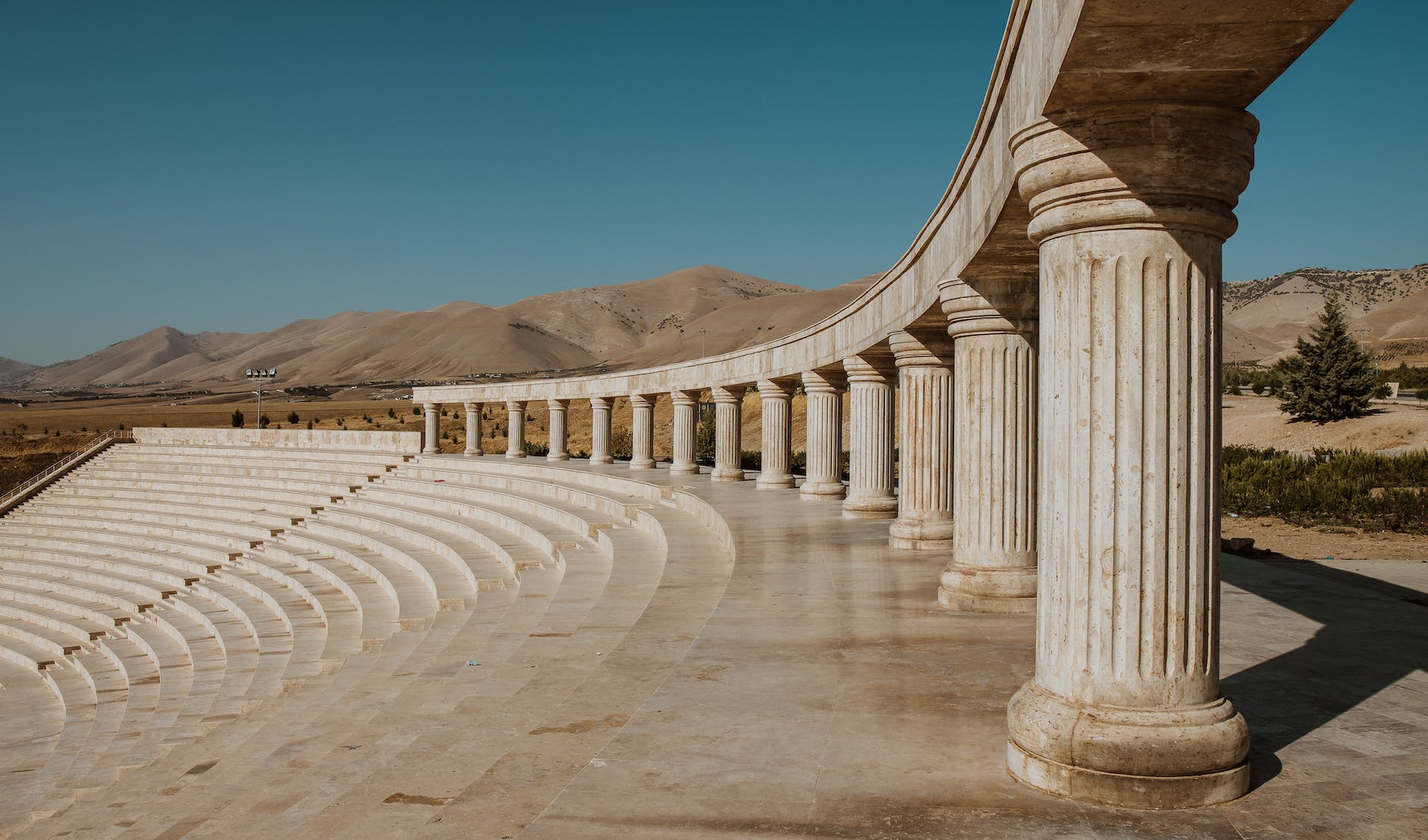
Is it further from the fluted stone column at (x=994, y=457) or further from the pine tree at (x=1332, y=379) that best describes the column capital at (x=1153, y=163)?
the pine tree at (x=1332, y=379)

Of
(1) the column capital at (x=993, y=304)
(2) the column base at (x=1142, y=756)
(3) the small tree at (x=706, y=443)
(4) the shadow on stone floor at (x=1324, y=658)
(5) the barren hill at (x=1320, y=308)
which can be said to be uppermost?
(5) the barren hill at (x=1320, y=308)

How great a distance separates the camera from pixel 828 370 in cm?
1894

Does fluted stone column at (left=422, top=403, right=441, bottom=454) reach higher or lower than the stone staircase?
higher

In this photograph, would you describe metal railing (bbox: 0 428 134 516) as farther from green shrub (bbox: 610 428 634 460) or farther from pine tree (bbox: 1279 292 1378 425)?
pine tree (bbox: 1279 292 1378 425)

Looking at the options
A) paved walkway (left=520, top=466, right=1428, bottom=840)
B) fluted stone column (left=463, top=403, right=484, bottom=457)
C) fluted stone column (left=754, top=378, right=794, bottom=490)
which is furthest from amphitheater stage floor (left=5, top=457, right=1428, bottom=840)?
Result: fluted stone column (left=463, top=403, right=484, bottom=457)

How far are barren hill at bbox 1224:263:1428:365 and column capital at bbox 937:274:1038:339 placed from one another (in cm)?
10135

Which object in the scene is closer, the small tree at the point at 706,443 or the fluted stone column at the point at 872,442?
the fluted stone column at the point at 872,442

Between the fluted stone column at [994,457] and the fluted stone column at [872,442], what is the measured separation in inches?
272

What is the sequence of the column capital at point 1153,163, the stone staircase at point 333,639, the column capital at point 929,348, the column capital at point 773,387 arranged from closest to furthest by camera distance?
the column capital at point 1153,163 → the stone staircase at point 333,639 → the column capital at point 929,348 → the column capital at point 773,387

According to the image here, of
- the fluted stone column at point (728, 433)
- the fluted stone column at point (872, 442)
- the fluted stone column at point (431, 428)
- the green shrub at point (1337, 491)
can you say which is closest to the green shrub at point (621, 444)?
the fluted stone column at point (431, 428)

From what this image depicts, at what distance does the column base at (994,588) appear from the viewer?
8.81m

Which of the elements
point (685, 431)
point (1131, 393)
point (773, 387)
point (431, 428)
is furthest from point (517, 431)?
point (1131, 393)

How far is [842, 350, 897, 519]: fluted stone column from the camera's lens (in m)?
16.2

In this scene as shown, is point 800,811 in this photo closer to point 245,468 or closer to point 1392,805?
point 1392,805
